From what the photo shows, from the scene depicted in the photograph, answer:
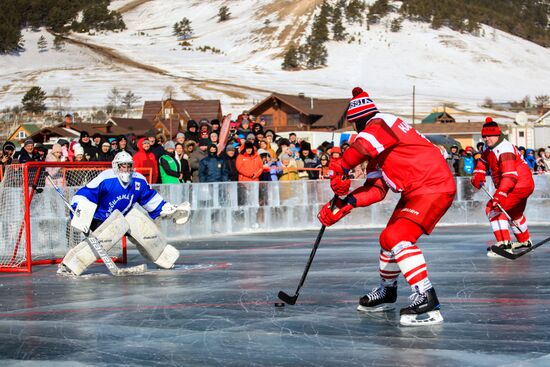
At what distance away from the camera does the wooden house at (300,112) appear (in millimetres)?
103062

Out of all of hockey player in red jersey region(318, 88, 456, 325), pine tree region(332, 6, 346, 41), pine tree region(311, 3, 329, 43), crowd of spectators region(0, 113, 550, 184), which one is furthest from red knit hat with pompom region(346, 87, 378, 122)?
pine tree region(332, 6, 346, 41)

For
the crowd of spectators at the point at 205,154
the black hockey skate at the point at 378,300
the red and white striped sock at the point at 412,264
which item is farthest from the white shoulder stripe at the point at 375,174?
the crowd of spectators at the point at 205,154

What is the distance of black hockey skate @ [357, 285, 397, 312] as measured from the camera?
28.8 ft

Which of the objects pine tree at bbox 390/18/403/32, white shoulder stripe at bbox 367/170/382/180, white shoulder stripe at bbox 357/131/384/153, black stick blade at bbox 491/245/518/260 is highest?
pine tree at bbox 390/18/403/32

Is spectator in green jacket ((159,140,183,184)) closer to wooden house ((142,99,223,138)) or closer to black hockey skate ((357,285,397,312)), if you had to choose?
black hockey skate ((357,285,397,312))

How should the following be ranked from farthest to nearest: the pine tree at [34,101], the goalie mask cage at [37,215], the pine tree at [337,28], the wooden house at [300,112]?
the pine tree at [337,28], the pine tree at [34,101], the wooden house at [300,112], the goalie mask cage at [37,215]

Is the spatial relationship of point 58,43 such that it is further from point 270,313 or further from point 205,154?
point 270,313

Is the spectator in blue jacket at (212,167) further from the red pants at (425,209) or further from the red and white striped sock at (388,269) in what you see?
the red pants at (425,209)

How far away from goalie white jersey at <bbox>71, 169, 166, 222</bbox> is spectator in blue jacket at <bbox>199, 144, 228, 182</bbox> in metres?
5.83

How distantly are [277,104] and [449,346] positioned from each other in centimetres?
9870

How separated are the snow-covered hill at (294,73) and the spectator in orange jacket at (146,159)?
102 m

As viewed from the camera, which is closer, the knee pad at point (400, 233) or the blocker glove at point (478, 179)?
the knee pad at point (400, 233)

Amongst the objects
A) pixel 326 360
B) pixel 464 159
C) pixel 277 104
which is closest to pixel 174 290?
pixel 326 360

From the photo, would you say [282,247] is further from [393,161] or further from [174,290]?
[393,161]
